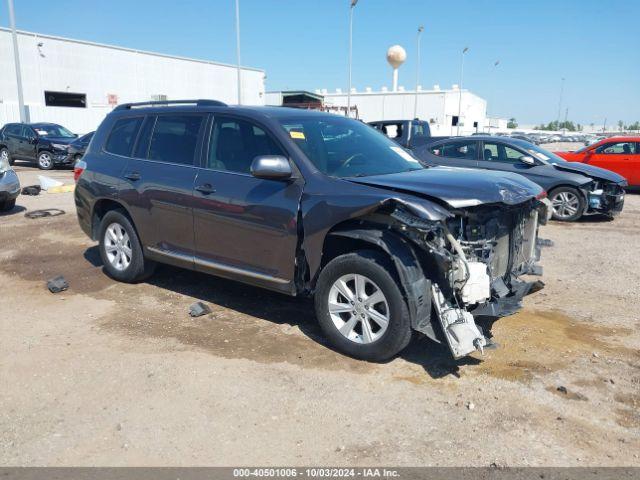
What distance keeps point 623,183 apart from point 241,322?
8866 millimetres

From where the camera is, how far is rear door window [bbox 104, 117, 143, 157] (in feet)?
19.5

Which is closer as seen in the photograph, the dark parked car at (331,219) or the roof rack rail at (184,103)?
the dark parked car at (331,219)

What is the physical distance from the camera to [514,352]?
445cm

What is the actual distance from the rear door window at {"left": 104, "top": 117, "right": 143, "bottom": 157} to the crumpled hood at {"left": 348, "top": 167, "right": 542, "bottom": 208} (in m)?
2.85

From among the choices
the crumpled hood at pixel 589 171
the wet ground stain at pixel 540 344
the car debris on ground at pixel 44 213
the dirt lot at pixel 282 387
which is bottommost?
the dirt lot at pixel 282 387

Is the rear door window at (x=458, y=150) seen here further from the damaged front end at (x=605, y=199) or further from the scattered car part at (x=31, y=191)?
the scattered car part at (x=31, y=191)

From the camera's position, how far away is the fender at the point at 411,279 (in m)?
3.87

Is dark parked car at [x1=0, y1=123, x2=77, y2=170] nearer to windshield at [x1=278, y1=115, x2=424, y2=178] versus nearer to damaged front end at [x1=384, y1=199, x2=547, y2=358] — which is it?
windshield at [x1=278, y1=115, x2=424, y2=178]

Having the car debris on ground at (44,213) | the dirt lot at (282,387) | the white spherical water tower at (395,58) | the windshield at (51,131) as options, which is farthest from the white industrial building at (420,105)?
the dirt lot at (282,387)

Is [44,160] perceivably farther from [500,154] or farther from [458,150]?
[500,154]

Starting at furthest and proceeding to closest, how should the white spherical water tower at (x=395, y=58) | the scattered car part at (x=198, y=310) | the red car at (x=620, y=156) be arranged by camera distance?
1. the white spherical water tower at (x=395, y=58)
2. the red car at (x=620, y=156)
3. the scattered car part at (x=198, y=310)

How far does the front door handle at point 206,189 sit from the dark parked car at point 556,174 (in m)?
6.47

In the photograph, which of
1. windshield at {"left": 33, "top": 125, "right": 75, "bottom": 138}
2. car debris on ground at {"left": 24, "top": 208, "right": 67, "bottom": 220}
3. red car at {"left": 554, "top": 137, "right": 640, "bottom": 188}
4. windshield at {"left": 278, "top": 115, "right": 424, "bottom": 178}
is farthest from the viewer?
windshield at {"left": 33, "top": 125, "right": 75, "bottom": 138}

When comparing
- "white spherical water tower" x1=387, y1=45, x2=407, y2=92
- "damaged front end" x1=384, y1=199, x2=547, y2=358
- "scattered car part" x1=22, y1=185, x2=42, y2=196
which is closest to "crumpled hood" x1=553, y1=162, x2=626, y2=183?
"damaged front end" x1=384, y1=199, x2=547, y2=358
